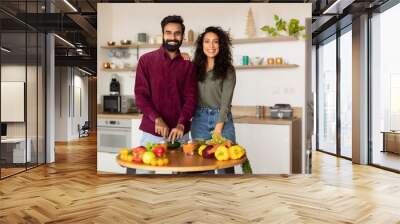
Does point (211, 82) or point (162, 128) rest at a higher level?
point (211, 82)

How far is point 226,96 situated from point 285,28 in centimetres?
208

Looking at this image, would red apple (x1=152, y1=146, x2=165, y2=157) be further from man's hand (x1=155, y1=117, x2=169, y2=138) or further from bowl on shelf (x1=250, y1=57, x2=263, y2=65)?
bowl on shelf (x1=250, y1=57, x2=263, y2=65)

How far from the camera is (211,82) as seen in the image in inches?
131

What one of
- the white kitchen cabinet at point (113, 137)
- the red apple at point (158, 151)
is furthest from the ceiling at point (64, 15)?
the red apple at point (158, 151)

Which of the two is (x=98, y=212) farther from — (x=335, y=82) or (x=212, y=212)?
(x=335, y=82)

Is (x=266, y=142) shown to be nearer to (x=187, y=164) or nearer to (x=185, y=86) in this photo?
(x=185, y=86)

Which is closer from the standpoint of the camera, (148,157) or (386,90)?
(148,157)

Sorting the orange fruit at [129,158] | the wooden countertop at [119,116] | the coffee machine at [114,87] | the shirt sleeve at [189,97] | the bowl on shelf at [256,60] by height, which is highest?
the bowl on shelf at [256,60]

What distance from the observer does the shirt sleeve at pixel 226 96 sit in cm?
311

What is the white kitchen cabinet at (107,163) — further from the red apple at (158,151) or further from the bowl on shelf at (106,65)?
the red apple at (158,151)

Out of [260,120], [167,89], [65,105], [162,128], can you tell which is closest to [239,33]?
[260,120]

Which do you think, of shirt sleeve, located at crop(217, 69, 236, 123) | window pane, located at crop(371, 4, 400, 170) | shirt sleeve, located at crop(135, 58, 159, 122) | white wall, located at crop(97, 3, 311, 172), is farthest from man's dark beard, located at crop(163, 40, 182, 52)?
window pane, located at crop(371, 4, 400, 170)

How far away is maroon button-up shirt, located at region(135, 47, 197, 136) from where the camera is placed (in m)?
3.13

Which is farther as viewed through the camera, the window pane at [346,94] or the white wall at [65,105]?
the white wall at [65,105]
